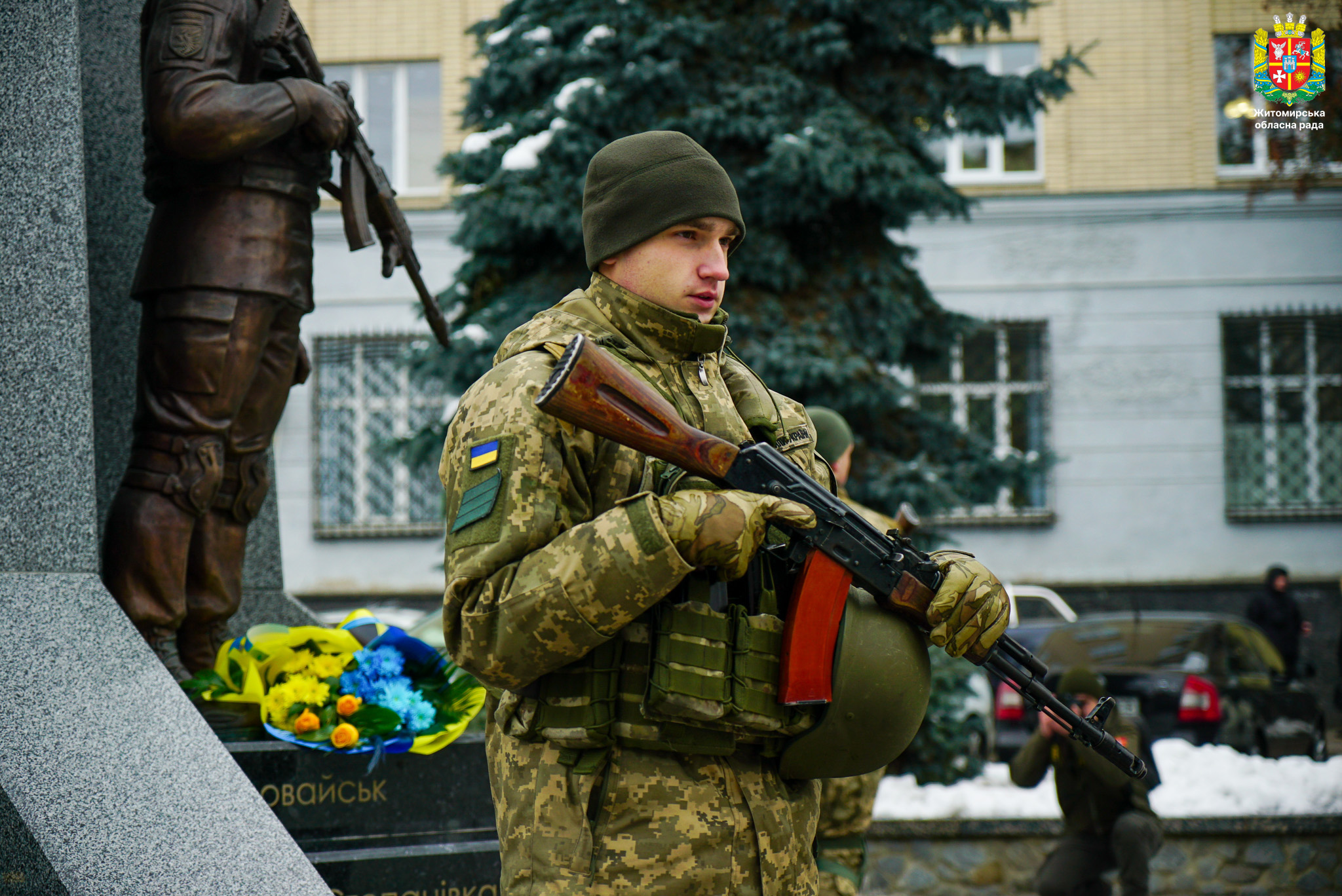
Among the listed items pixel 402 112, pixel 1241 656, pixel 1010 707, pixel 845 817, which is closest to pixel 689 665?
pixel 845 817

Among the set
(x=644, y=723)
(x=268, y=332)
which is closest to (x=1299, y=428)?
(x=268, y=332)

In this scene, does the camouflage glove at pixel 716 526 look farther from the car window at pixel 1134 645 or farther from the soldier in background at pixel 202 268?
the car window at pixel 1134 645

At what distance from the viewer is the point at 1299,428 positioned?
15.9 m

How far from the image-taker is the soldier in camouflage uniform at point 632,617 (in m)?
2.15

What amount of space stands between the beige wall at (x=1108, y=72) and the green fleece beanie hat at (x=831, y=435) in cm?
1171

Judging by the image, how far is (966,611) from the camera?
96.3 inches

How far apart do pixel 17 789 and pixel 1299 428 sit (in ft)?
52.6

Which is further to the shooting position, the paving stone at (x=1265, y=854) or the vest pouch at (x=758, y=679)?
the paving stone at (x=1265, y=854)

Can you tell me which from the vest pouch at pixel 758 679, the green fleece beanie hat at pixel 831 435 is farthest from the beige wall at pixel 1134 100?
the vest pouch at pixel 758 679

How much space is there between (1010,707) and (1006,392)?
683 cm

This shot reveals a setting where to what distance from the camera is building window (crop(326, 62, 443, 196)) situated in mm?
16328

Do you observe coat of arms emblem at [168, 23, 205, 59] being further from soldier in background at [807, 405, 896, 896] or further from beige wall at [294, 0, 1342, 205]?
beige wall at [294, 0, 1342, 205]

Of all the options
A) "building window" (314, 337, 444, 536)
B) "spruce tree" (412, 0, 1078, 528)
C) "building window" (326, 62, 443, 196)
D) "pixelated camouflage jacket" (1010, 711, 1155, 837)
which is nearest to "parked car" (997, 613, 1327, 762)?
"spruce tree" (412, 0, 1078, 528)

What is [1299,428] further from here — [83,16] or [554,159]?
[83,16]
